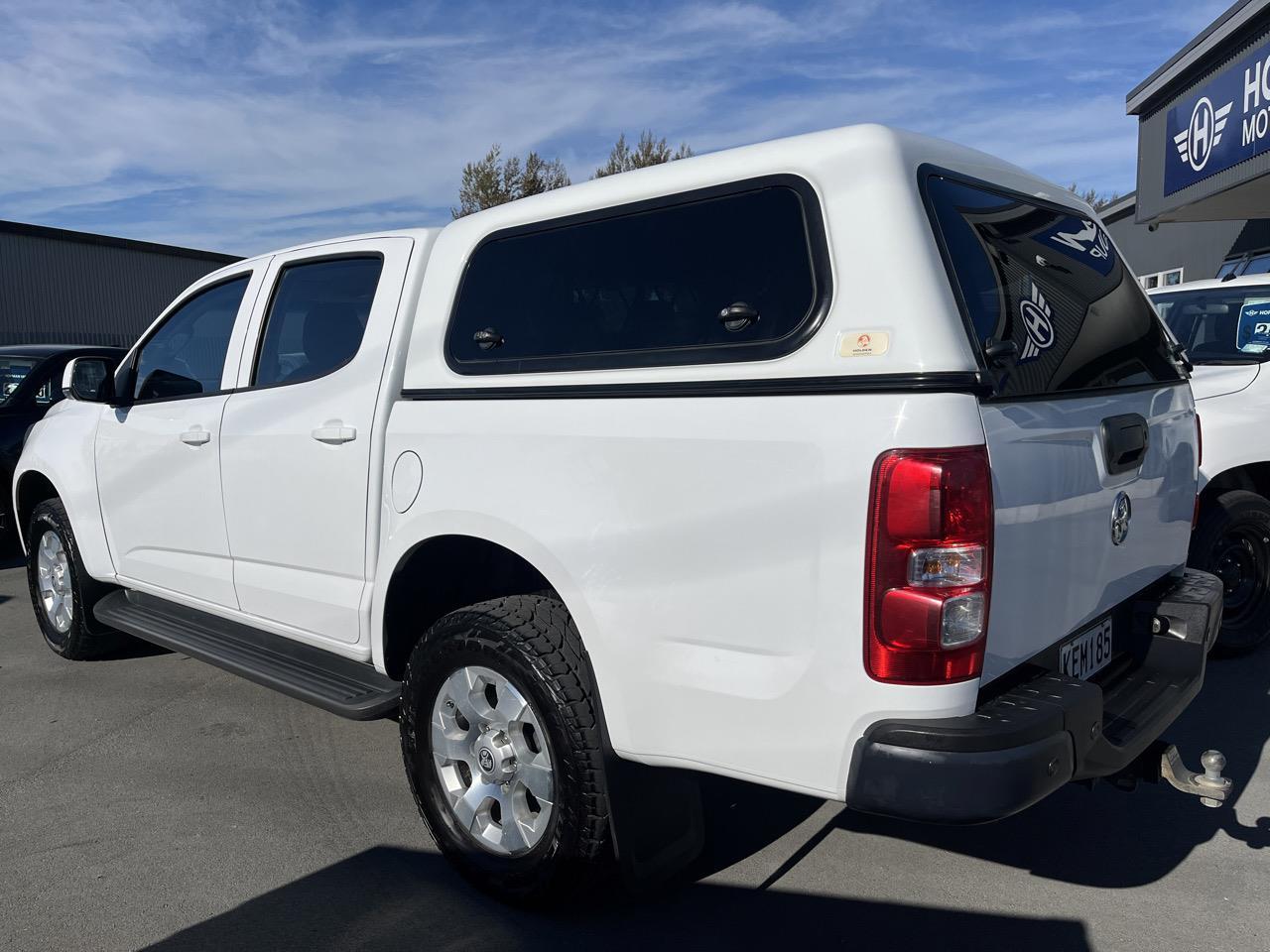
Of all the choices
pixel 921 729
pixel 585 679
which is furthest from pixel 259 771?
pixel 921 729

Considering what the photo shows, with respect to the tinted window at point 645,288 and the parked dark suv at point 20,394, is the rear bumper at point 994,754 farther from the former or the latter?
the parked dark suv at point 20,394

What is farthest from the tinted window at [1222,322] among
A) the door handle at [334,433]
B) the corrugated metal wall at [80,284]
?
the corrugated metal wall at [80,284]

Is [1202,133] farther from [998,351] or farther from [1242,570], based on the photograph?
[998,351]

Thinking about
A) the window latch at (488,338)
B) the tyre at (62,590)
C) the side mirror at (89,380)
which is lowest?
the tyre at (62,590)

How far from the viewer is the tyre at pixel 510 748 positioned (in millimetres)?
2588

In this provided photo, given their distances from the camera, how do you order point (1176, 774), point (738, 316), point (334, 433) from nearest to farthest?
point (738, 316), point (1176, 774), point (334, 433)

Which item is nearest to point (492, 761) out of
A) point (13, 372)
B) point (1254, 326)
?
point (1254, 326)

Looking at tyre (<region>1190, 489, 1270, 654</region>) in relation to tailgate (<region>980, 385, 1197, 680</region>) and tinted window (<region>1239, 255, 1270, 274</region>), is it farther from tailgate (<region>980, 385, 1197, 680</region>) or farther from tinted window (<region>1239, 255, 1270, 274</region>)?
tinted window (<region>1239, 255, 1270, 274</region>)

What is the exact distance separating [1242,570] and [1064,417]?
320 centimetres

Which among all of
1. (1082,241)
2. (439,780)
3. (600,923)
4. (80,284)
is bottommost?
(600,923)

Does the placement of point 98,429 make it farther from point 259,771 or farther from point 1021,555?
point 1021,555

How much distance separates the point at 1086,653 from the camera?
2.73 m

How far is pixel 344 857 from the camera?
3203 mm

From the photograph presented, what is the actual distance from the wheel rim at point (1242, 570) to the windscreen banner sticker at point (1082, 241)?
7.47ft
